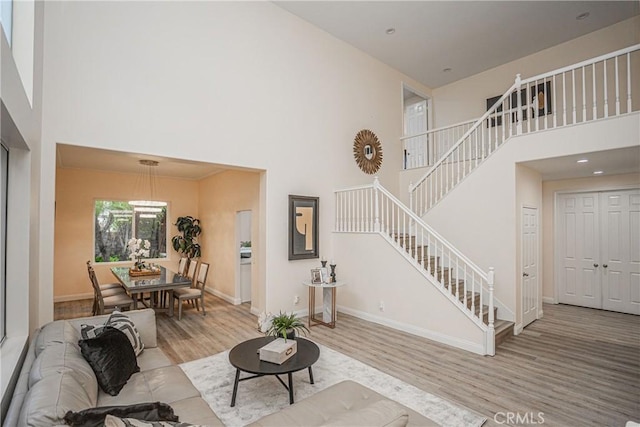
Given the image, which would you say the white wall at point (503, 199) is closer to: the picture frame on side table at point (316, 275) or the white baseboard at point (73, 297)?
the picture frame on side table at point (316, 275)

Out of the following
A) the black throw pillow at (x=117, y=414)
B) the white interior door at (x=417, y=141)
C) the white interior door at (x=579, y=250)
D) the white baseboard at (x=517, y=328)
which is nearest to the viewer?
the black throw pillow at (x=117, y=414)

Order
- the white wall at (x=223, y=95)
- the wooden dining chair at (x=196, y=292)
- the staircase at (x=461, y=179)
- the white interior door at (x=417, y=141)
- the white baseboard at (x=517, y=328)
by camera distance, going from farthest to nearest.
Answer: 1. the white interior door at (x=417, y=141)
2. the wooden dining chair at (x=196, y=292)
3. the staircase at (x=461, y=179)
4. the white baseboard at (x=517, y=328)
5. the white wall at (x=223, y=95)

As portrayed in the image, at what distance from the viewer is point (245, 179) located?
262 inches

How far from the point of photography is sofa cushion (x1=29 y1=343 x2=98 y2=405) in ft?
6.19

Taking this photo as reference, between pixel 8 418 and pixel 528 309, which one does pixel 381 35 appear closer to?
pixel 528 309

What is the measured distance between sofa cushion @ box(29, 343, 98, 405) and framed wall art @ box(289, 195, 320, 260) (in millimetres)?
3638

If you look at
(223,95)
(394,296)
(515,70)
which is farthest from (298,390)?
(515,70)

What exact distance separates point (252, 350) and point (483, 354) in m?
2.95

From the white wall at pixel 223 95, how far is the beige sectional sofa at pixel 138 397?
1.86 meters

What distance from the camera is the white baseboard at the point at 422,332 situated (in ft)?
13.8

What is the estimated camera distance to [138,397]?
226 centimetres

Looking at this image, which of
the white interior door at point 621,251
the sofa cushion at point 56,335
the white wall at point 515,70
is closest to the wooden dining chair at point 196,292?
the sofa cushion at point 56,335

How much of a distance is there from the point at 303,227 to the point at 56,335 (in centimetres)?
384

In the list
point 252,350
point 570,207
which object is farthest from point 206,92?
point 570,207
